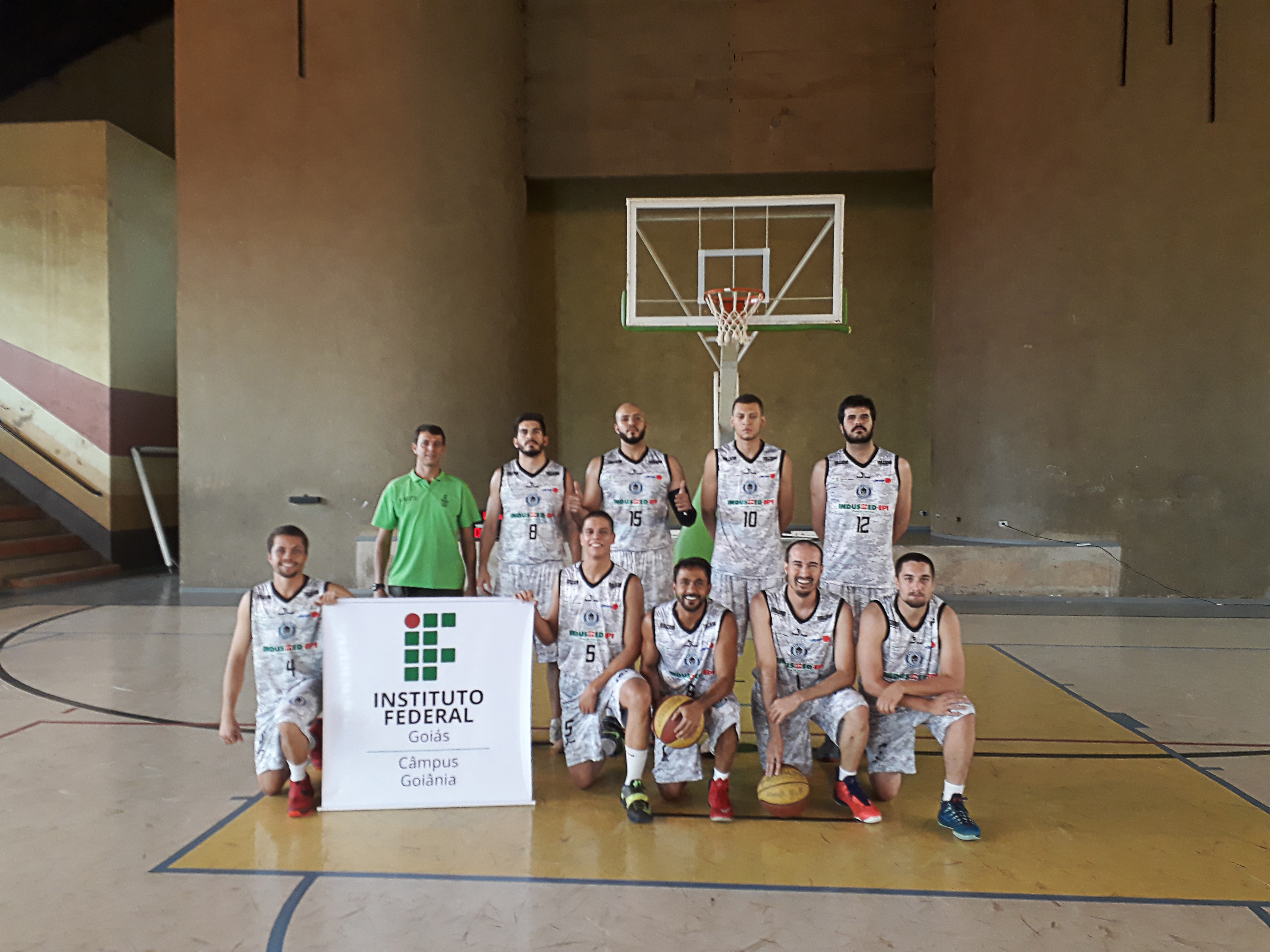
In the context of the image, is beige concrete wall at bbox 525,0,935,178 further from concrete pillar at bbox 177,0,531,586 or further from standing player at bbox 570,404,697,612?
standing player at bbox 570,404,697,612

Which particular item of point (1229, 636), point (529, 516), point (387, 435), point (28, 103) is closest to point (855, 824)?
point (529, 516)

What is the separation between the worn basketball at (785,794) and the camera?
12.5 feet

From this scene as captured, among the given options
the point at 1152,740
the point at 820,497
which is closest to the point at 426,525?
the point at 820,497

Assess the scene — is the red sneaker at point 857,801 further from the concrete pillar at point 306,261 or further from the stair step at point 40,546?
the stair step at point 40,546

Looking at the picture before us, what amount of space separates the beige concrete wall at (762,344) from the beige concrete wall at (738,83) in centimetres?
48

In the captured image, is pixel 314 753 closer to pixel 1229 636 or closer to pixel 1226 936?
pixel 1226 936

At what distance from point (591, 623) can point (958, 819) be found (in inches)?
73.6

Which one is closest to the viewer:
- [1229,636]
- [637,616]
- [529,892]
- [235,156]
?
[529,892]

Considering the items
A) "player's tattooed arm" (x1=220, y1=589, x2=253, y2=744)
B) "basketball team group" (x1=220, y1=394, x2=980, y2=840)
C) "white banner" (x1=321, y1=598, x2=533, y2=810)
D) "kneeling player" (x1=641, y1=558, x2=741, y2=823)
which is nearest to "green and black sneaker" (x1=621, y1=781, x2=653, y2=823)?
"basketball team group" (x1=220, y1=394, x2=980, y2=840)

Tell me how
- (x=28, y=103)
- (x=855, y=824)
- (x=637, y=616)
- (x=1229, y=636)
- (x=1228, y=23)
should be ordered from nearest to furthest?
1. (x=855, y=824)
2. (x=637, y=616)
3. (x=1229, y=636)
4. (x=1228, y=23)
5. (x=28, y=103)

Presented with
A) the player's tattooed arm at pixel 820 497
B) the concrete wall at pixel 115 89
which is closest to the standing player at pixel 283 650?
the player's tattooed arm at pixel 820 497

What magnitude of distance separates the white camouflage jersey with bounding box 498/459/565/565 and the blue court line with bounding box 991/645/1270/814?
11.9ft

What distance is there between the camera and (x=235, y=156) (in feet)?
36.0

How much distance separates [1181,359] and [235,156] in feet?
39.0
